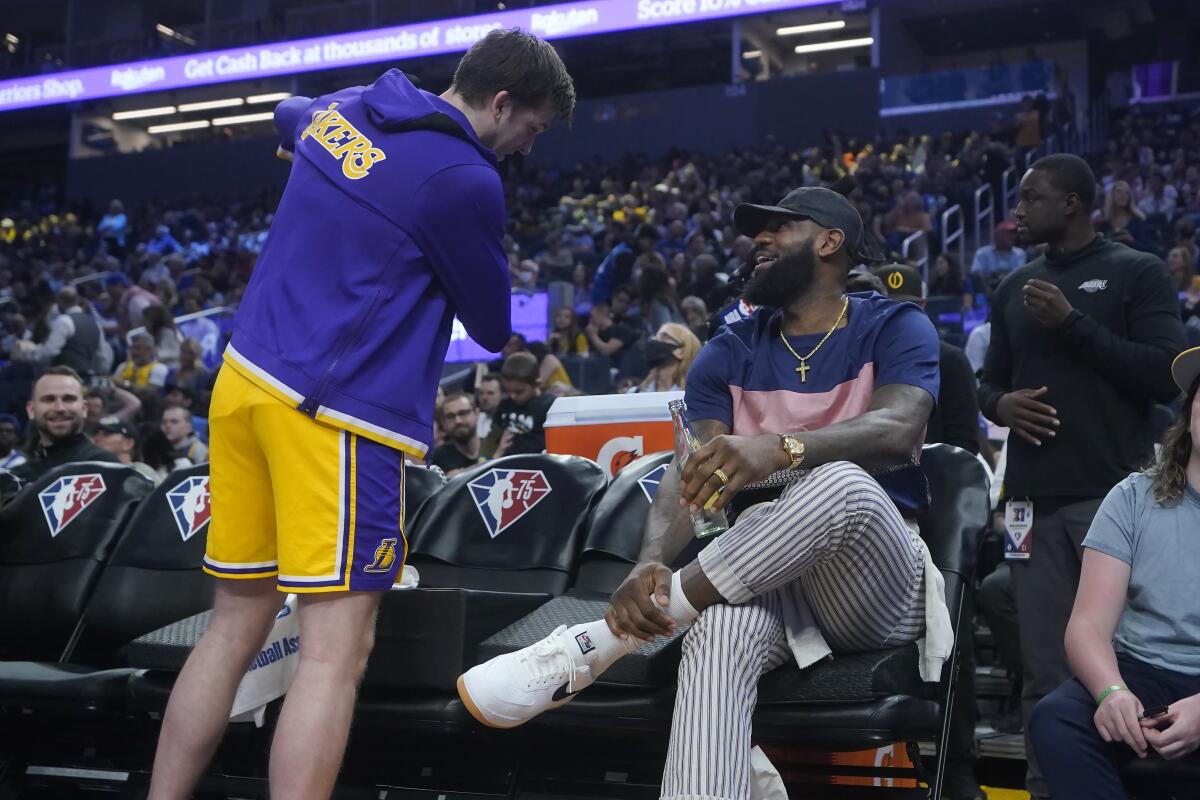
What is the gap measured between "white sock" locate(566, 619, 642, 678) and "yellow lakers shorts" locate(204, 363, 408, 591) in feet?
1.33

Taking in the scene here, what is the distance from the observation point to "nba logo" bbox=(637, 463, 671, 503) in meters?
3.72

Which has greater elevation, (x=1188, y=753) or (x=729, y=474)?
(x=729, y=474)

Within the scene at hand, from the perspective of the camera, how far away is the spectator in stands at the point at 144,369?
10.3 metres

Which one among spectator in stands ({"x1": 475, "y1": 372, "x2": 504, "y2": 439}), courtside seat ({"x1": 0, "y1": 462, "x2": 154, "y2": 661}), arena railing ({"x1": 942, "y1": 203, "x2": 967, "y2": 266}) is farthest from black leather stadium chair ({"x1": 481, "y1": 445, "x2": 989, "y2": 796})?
arena railing ({"x1": 942, "y1": 203, "x2": 967, "y2": 266})

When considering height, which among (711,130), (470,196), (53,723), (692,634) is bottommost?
(53,723)

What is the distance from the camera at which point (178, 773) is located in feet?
8.30

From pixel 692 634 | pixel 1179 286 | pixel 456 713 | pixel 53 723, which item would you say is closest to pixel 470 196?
pixel 692 634

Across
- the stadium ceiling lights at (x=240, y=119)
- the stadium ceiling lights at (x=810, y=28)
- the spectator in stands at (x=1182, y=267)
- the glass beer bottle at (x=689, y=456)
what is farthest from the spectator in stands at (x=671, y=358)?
the stadium ceiling lights at (x=240, y=119)

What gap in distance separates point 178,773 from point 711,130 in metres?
21.0

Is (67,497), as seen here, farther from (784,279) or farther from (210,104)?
(210,104)

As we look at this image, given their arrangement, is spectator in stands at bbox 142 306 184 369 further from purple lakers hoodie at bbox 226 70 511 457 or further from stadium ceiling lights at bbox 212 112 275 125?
stadium ceiling lights at bbox 212 112 275 125

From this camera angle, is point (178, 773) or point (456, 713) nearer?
point (178, 773)

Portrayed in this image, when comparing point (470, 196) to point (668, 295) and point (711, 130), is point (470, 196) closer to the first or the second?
point (668, 295)

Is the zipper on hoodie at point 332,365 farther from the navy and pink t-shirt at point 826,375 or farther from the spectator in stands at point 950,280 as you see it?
the spectator in stands at point 950,280
